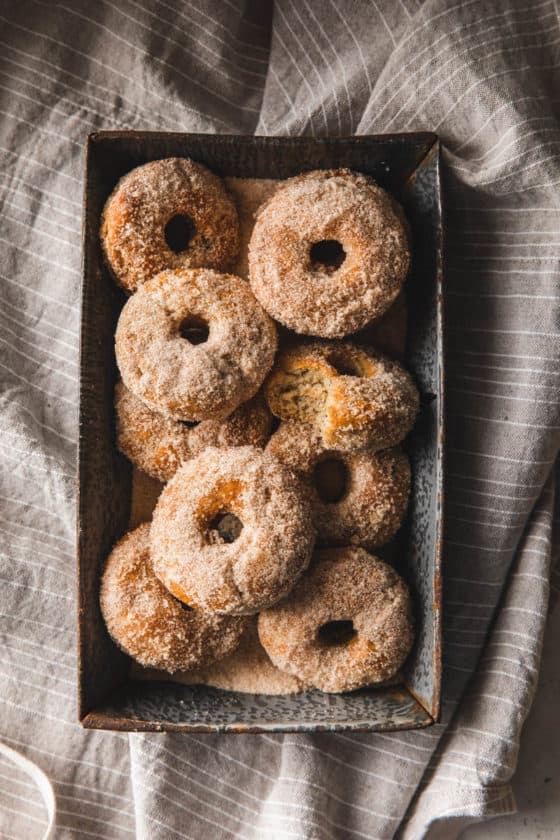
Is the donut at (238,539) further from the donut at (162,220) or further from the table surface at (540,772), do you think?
the table surface at (540,772)

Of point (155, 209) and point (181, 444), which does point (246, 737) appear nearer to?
point (181, 444)

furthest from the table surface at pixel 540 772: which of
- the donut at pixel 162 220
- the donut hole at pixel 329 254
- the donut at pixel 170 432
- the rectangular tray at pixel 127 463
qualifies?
the donut at pixel 162 220

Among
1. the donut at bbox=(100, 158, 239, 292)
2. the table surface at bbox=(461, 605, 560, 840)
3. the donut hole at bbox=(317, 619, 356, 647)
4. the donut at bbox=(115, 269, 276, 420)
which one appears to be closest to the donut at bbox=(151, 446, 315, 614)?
the donut at bbox=(115, 269, 276, 420)

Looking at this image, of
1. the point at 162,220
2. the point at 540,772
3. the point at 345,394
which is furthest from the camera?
the point at 540,772

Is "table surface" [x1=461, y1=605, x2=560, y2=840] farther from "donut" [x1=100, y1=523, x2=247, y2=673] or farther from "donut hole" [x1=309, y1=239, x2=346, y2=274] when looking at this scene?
"donut hole" [x1=309, y1=239, x2=346, y2=274]

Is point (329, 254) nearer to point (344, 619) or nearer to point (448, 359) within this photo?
point (448, 359)

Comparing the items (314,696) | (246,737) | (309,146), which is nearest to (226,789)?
(246,737)

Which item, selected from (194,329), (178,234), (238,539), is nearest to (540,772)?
(238,539)
